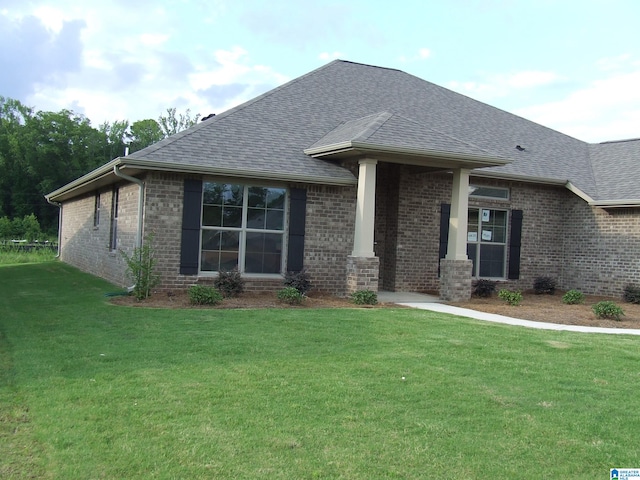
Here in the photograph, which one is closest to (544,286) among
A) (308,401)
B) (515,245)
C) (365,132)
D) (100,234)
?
(515,245)

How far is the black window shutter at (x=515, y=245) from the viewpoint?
1689 centimetres

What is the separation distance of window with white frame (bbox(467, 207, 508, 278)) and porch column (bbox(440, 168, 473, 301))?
7.61 ft

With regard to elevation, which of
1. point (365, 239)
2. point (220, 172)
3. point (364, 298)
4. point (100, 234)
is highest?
point (220, 172)

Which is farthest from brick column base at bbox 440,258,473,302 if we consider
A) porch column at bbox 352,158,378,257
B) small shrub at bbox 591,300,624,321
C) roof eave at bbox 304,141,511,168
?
small shrub at bbox 591,300,624,321

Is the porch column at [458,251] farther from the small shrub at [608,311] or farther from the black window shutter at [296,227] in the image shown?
the black window shutter at [296,227]

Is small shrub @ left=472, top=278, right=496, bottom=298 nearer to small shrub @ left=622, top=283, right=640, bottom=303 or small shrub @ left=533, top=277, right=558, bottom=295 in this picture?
small shrub @ left=533, top=277, right=558, bottom=295

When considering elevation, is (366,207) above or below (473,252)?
above

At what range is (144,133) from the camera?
61250 millimetres

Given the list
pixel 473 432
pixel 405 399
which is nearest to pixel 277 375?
pixel 405 399

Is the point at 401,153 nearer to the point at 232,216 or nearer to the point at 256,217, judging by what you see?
the point at 256,217

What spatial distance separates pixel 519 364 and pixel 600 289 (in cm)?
1101

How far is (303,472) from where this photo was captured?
4.12 m

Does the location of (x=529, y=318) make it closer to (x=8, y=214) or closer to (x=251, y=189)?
(x=251, y=189)

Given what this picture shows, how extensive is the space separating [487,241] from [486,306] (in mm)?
3889
